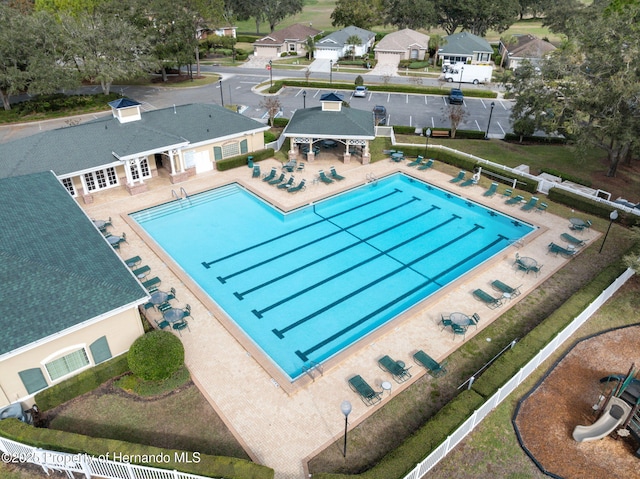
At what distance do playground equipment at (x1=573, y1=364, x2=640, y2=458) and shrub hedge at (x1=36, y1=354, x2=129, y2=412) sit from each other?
1590cm

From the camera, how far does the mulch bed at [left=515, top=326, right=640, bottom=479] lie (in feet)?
43.2

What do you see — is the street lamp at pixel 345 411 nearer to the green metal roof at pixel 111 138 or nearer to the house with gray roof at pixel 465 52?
the green metal roof at pixel 111 138

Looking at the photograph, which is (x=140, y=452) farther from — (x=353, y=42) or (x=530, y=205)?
(x=353, y=42)

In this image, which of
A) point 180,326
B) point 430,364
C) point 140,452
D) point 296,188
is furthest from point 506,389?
point 296,188

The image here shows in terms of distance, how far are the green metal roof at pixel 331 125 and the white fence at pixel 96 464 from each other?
24.9 m

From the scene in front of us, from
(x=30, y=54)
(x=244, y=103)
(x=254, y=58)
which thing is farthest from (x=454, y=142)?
(x=254, y=58)

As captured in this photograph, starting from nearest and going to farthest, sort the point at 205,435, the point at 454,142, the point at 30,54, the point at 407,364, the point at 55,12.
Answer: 1. the point at 205,435
2. the point at 407,364
3. the point at 454,142
4. the point at 30,54
5. the point at 55,12

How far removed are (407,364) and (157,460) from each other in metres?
9.28

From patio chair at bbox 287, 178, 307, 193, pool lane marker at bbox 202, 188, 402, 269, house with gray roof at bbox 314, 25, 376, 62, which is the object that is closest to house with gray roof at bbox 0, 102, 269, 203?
patio chair at bbox 287, 178, 307, 193

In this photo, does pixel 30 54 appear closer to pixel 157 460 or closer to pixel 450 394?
pixel 157 460

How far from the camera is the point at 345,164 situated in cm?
3412

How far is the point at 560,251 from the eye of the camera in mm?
23609

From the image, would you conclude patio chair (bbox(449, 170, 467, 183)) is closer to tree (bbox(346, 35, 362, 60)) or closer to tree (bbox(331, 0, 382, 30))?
tree (bbox(346, 35, 362, 60))

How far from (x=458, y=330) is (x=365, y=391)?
5.22 meters
